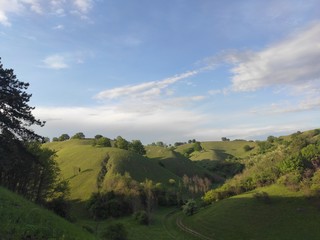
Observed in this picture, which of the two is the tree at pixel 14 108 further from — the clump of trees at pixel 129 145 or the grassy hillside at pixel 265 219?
the clump of trees at pixel 129 145

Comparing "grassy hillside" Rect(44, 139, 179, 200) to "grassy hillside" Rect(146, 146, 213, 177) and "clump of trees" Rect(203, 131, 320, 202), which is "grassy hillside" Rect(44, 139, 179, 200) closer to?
"grassy hillside" Rect(146, 146, 213, 177)

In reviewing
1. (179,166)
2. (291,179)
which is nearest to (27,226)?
(291,179)

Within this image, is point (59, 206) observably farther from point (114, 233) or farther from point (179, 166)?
point (179, 166)

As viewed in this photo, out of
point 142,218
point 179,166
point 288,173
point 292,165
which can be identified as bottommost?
point 142,218

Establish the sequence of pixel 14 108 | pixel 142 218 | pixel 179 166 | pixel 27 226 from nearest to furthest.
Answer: pixel 27 226 < pixel 14 108 < pixel 142 218 < pixel 179 166

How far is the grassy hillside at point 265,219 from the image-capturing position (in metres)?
53.1

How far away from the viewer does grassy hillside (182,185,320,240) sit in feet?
174

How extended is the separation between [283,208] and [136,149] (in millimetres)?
134512

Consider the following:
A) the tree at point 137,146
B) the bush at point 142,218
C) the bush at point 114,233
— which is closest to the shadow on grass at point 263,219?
the bush at point 142,218

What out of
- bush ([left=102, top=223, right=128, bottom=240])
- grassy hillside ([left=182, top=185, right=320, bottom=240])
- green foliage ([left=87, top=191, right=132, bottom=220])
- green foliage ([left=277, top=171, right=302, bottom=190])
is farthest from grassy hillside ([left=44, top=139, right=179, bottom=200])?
green foliage ([left=277, top=171, right=302, bottom=190])

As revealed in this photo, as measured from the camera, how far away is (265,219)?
58.6m

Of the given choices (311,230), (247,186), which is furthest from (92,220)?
(311,230)

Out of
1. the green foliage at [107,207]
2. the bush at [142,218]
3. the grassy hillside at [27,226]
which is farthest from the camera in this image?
the green foliage at [107,207]

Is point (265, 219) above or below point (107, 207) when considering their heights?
above
